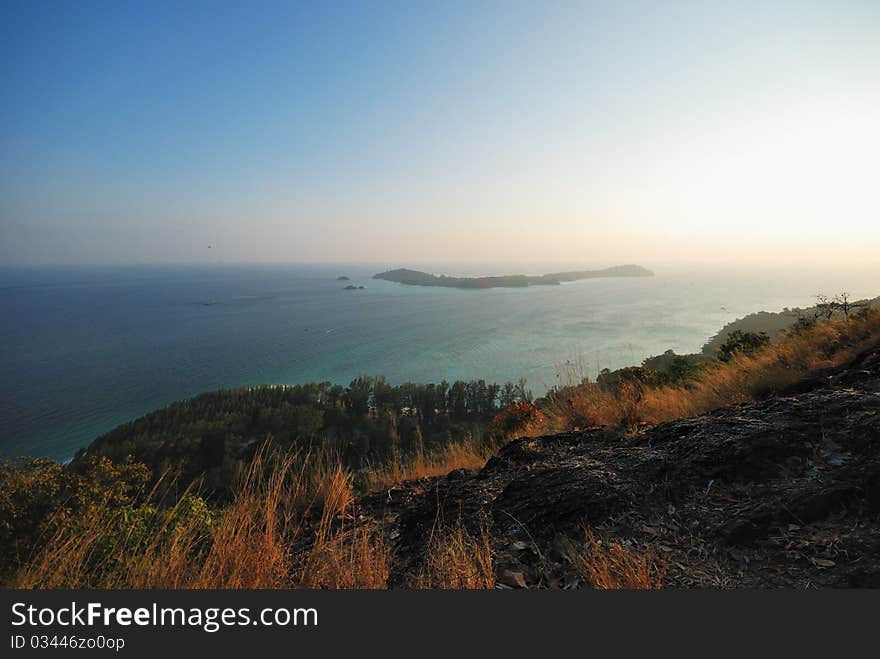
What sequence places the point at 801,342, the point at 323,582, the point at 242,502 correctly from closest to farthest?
the point at 323,582 < the point at 242,502 < the point at 801,342

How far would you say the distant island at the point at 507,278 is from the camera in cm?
13750

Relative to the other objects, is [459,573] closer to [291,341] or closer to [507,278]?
[291,341]

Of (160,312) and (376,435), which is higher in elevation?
(160,312)

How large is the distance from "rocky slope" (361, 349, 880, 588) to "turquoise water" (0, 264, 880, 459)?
80.0 feet

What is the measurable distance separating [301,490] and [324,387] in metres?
41.2

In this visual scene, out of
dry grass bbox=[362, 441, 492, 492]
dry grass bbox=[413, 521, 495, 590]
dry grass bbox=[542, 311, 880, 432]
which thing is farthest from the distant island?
dry grass bbox=[413, 521, 495, 590]

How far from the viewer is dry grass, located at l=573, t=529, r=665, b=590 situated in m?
1.37

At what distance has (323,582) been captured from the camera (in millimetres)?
1687

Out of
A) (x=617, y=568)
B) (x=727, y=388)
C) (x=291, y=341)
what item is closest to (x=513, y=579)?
(x=617, y=568)

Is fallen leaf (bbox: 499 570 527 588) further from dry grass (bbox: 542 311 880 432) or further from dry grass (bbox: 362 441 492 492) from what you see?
dry grass (bbox: 542 311 880 432)

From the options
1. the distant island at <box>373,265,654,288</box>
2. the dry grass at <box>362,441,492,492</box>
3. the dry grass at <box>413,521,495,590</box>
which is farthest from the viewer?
the distant island at <box>373,265,654,288</box>

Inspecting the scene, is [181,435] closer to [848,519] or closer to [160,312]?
[848,519]

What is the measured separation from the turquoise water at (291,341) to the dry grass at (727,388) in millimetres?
21385

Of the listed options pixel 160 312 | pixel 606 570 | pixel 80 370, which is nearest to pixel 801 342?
pixel 606 570
